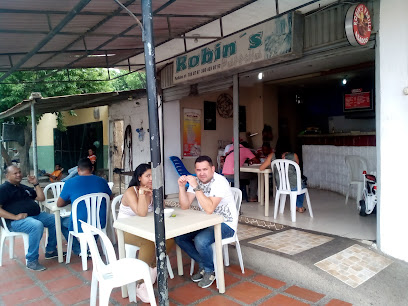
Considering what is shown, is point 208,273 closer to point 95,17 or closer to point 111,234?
point 111,234

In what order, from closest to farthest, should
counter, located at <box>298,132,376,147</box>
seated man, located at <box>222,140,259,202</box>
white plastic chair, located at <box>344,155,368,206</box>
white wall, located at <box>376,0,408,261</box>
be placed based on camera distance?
white wall, located at <box>376,0,408,261</box> < white plastic chair, located at <box>344,155,368,206</box> < seated man, located at <box>222,140,259,202</box> < counter, located at <box>298,132,376,147</box>

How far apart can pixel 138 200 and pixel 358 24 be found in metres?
2.62

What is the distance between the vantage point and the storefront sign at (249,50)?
13.2 ft

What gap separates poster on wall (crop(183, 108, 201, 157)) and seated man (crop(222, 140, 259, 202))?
73.1 inches

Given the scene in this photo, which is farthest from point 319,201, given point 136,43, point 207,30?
point 136,43

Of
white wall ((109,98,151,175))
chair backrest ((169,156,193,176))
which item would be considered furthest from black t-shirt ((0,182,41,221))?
white wall ((109,98,151,175))

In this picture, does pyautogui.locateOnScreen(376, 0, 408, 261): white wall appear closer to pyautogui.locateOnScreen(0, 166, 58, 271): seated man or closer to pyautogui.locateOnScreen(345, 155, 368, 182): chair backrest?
pyautogui.locateOnScreen(345, 155, 368, 182): chair backrest

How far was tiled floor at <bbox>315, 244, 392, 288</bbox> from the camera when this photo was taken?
2954 mm

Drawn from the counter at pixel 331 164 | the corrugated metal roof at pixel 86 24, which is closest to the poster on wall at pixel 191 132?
the corrugated metal roof at pixel 86 24

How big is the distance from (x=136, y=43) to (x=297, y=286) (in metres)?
4.12

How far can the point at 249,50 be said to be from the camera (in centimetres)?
450

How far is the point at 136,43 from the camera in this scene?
205 inches

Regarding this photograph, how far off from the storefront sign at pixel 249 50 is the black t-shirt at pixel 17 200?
10.1ft

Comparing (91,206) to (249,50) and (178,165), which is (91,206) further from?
(178,165)
